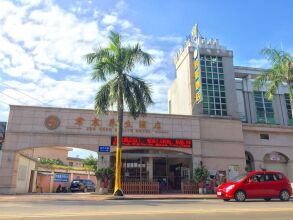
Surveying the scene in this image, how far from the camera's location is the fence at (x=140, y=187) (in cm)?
2334

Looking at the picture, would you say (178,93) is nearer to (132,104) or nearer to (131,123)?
(131,123)

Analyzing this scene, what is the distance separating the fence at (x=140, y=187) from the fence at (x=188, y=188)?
6.79ft

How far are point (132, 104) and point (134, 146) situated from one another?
21.4 ft

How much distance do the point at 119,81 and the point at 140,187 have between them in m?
8.83

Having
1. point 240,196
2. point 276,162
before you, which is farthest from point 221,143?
point 240,196

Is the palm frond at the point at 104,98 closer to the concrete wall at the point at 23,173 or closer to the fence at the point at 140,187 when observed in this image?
the fence at the point at 140,187

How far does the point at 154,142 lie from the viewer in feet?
84.6

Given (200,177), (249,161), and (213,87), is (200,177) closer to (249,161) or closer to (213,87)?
(249,161)

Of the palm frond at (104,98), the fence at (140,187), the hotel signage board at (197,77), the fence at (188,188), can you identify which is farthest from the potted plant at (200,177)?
the hotel signage board at (197,77)

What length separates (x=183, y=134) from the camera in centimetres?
2669

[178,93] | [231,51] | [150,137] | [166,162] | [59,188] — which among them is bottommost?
[59,188]

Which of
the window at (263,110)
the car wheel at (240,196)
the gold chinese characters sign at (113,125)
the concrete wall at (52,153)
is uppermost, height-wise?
the window at (263,110)

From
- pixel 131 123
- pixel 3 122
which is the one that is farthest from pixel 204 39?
pixel 3 122

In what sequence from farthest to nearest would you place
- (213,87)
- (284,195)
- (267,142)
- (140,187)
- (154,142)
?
(213,87) → (267,142) → (154,142) → (140,187) → (284,195)
